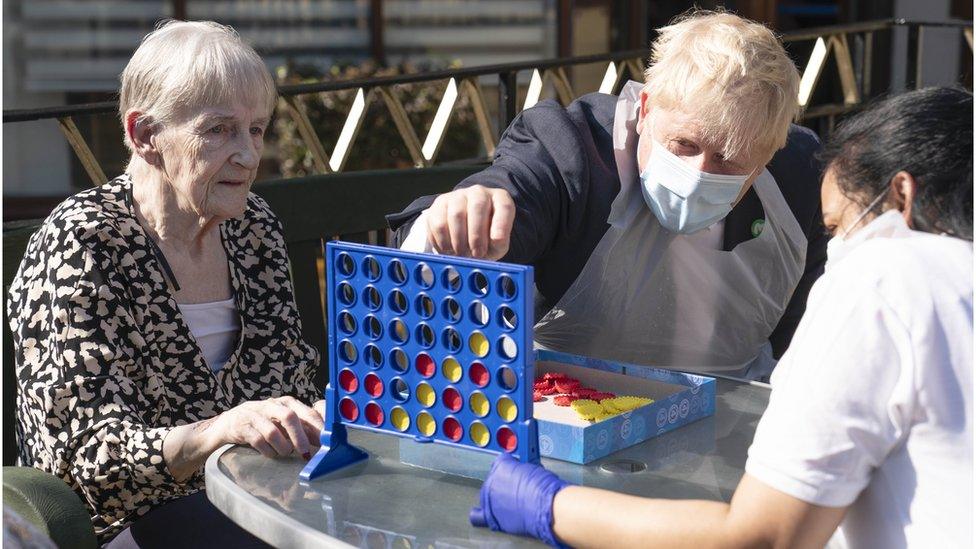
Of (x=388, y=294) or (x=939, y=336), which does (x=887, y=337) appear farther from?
(x=388, y=294)

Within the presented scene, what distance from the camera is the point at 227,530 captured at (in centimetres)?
212

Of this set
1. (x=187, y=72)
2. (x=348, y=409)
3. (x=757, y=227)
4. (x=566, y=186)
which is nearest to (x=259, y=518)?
(x=348, y=409)

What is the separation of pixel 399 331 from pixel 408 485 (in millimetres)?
217

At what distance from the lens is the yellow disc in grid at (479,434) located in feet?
5.28

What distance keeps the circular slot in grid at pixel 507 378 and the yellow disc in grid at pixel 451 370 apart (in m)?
0.07

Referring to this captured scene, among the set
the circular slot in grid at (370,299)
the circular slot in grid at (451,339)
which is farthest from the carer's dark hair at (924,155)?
the circular slot in grid at (370,299)

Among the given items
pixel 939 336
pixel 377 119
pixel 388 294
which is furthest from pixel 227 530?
pixel 377 119

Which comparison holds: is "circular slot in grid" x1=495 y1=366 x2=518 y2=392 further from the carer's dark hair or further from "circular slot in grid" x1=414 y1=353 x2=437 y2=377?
the carer's dark hair

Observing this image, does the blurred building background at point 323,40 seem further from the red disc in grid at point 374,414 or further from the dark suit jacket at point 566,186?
the red disc in grid at point 374,414

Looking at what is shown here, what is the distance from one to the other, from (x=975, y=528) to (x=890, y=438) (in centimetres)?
16

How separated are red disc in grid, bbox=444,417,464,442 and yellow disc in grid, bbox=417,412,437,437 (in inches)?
0.7

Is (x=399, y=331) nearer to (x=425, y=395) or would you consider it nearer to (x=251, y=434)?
(x=425, y=395)

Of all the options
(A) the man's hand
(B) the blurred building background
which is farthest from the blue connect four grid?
(B) the blurred building background

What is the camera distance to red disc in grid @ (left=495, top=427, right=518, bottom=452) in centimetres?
158
